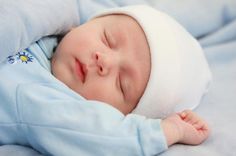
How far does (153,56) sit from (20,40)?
1.08 feet

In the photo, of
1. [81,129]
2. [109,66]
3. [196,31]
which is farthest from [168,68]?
[196,31]

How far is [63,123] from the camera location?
91 centimetres

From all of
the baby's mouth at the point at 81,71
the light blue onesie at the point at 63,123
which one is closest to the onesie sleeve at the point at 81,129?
the light blue onesie at the point at 63,123

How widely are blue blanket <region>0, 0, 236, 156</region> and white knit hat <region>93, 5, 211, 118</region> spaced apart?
82 millimetres

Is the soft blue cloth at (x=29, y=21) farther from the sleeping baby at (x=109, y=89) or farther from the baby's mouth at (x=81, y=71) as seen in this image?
the baby's mouth at (x=81, y=71)

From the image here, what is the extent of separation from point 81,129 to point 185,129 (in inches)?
9.4

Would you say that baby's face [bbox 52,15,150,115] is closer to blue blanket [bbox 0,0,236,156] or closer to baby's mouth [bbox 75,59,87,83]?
baby's mouth [bbox 75,59,87,83]

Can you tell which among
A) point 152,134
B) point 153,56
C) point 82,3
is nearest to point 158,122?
point 152,134

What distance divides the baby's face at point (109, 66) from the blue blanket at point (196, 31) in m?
0.12

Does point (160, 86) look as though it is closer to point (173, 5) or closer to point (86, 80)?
point (86, 80)

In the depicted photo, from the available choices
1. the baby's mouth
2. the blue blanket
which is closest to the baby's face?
the baby's mouth

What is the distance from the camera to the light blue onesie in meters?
0.89

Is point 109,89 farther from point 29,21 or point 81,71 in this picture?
point 29,21

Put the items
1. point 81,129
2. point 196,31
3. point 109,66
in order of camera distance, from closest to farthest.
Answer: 1. point 81,129
2. point 109,66
3. point 196,31
